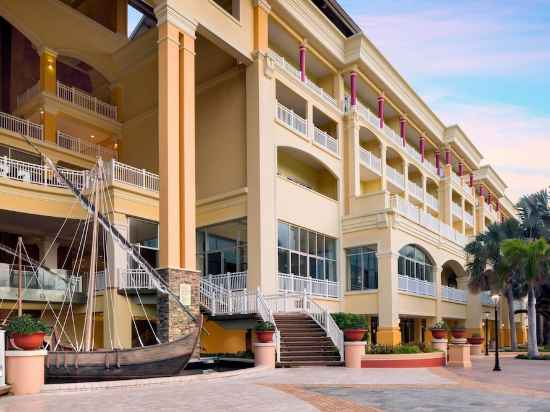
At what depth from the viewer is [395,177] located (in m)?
38.1

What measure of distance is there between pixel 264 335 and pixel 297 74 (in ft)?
49.1

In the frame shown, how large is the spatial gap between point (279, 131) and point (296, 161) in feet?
14.1

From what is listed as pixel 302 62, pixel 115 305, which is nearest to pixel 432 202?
pixel 302 62

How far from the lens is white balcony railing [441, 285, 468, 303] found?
36062mm

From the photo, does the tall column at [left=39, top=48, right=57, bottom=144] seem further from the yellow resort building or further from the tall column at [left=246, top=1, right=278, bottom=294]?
the tall column at [left=246, top=1, right=278, bottom=294]

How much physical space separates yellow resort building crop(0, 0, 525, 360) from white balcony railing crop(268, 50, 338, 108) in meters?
0.11

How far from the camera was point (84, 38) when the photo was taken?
29453mm

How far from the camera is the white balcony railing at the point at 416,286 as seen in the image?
30441mm

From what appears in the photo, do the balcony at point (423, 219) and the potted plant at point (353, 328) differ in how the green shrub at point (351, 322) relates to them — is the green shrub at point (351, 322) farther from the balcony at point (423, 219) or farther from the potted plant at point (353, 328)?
the balcony at point (423, 219)

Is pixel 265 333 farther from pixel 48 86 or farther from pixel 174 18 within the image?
pixel 48 86

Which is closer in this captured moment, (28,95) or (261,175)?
(261,175)

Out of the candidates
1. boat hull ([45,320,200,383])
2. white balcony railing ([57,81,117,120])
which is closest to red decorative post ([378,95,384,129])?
white balcony railing ([57,81,117,120])

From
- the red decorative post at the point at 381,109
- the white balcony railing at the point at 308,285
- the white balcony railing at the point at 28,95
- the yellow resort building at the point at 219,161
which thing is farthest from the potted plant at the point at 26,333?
the red decorative post at the point at 381,109

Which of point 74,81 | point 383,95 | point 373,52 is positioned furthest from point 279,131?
point 74,81
